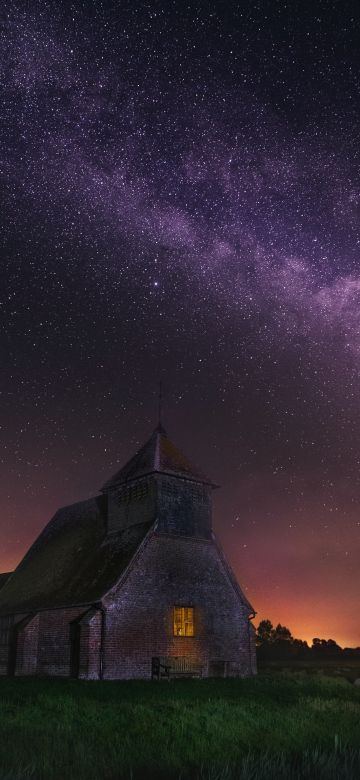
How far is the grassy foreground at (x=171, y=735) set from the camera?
713 cm

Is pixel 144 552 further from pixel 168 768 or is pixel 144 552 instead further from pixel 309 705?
pixel 168 768

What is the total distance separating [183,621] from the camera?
3033 centimetres

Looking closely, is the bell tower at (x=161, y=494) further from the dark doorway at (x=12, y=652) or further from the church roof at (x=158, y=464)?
the dark doorway at (x=12, y=652)

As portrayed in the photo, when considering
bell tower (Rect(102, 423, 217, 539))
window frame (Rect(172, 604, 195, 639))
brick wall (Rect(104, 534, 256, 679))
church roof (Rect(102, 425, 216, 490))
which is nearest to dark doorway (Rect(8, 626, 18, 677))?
bell tower (Rect(102, 423, 217, 539))

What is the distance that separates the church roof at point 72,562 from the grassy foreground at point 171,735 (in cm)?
935

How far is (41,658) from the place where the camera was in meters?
30.3

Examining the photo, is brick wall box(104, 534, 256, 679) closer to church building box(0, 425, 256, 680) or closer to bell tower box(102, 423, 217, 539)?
church building box(0, 425, 256, 680)

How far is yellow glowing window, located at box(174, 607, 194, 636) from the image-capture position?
98.4ft

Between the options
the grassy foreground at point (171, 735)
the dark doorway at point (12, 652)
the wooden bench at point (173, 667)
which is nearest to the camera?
the grassy foreground at point (171, 735)

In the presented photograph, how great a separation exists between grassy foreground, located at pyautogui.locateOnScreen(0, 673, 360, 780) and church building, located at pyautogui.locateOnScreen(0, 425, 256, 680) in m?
7.53

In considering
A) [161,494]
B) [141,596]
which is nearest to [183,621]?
[141,596]

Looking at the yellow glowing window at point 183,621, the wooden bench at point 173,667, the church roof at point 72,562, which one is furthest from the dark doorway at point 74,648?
the yellow glowing window at point 183,621

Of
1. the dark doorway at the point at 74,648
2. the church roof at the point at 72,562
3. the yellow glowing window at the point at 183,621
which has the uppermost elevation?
the church roof at the point at 72,562

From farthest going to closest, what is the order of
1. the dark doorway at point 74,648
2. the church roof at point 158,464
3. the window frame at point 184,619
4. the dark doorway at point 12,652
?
the church roof at point 158,464 < the dark doorway at point 12,652 < the window frame at point 184,619 < the dark doorway at point 74,648
